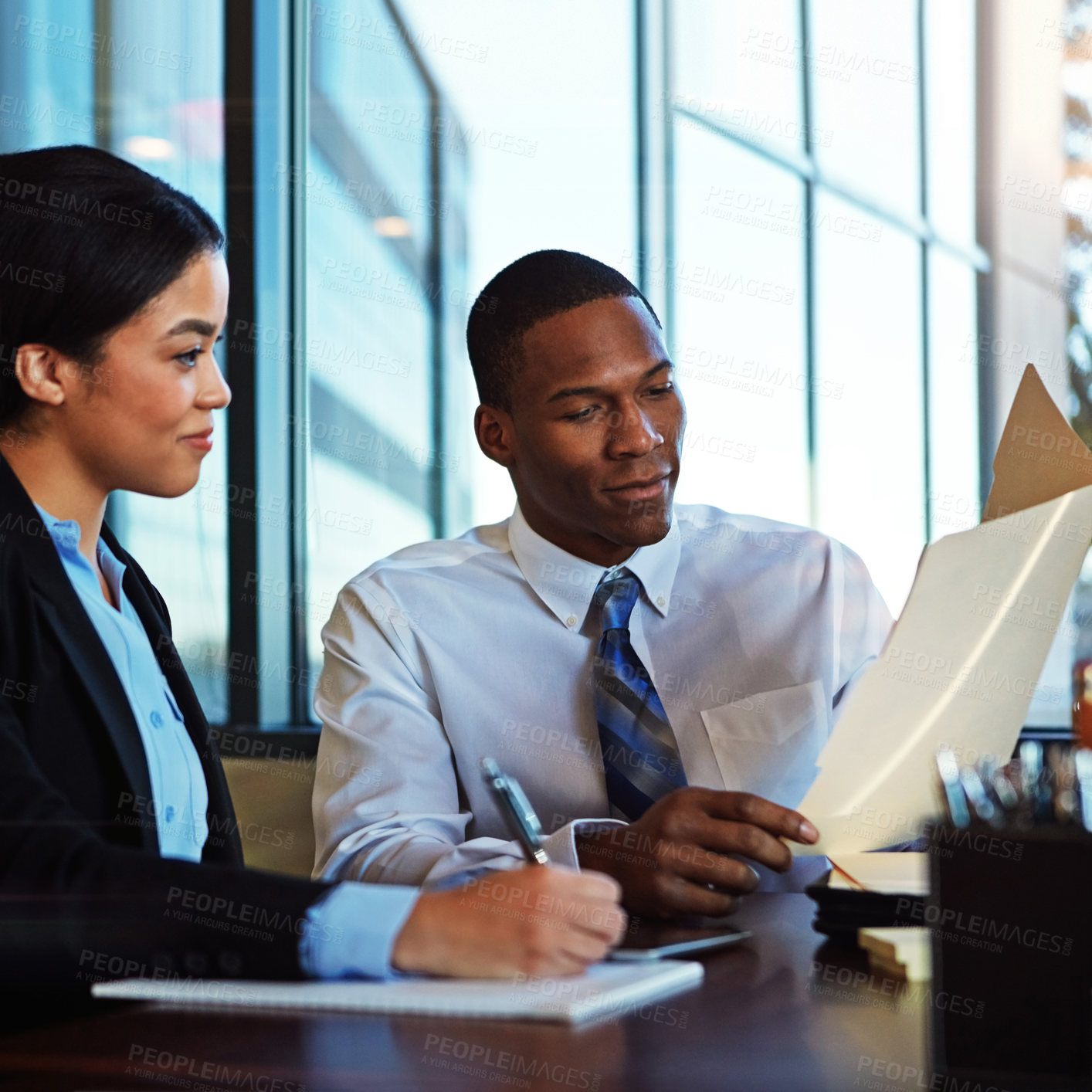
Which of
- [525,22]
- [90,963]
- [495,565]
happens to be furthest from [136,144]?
[90,963]

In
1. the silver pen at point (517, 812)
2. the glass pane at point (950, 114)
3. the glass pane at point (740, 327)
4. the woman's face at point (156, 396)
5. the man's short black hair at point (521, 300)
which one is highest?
the glass pane at point (950, 114)

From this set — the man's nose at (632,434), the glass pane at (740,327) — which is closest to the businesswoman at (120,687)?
the man's nose at (632,434)

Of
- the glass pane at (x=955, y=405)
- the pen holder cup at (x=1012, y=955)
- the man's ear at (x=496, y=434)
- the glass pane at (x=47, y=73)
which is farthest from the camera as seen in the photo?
the glass pane at (x=47, y=73)

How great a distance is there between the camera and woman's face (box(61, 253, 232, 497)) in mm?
1198

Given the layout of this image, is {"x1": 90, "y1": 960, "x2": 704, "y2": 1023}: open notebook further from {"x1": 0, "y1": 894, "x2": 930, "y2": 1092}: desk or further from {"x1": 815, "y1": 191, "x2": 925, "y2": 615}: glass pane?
{"x1": 815, "y1": 191, "x2": 925, "y2": 615}: glass pane

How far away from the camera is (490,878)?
879 mm

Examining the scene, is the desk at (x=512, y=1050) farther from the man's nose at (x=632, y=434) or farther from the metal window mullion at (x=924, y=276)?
the metal window mullion at (x=924, y=276)

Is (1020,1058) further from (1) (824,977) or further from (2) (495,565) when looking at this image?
(2) (495,565)

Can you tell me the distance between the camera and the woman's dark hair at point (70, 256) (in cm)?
116

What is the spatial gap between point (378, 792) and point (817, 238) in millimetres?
2186

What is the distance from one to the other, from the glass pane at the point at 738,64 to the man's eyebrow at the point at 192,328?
89.7 inches

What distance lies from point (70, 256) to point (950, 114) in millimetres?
2595

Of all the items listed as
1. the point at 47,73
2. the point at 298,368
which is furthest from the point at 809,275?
the point at 47,73

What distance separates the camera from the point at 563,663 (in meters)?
1.73
